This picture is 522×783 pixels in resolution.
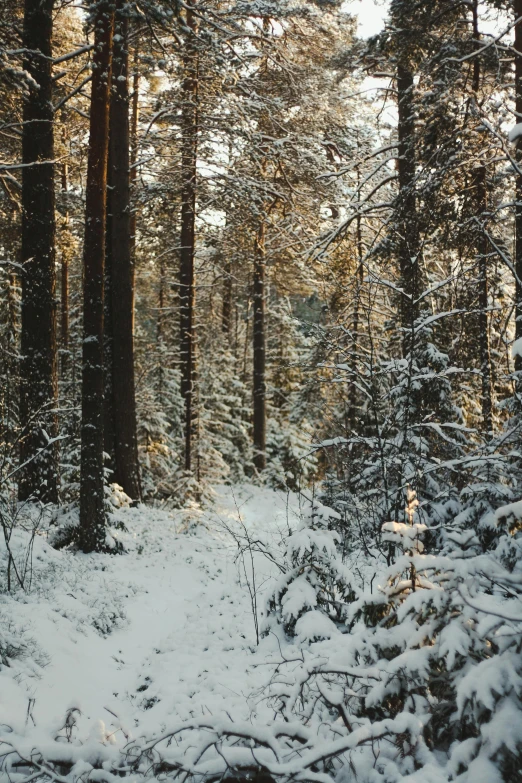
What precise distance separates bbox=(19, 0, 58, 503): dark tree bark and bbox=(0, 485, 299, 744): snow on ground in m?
1.75

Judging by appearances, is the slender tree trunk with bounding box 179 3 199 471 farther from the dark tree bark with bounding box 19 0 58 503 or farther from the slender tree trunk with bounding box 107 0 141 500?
the dark tree bark with bounding box 19 0 58 503

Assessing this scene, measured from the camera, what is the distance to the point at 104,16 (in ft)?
23.3

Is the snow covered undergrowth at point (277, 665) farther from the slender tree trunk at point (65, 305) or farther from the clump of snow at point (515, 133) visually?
the slender tree trunk at point (65, 305)

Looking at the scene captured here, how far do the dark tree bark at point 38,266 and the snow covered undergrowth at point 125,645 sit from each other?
1.60 meters

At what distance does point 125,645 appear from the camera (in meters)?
5.36

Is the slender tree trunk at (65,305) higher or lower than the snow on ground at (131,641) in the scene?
higher

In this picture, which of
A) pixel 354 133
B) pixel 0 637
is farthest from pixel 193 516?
pixel 354 133

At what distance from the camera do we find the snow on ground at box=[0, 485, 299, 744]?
383cm

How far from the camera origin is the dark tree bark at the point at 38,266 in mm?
8328

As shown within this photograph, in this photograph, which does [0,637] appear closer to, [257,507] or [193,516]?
[193,516]

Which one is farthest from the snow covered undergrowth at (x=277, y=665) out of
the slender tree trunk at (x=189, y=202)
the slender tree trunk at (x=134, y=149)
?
the slender tree trunk at (x=134, y=149)

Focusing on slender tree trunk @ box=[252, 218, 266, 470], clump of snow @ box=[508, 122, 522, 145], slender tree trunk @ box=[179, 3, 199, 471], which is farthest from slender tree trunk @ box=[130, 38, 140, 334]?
clump of snow @ box=[508, 122, 522, 145]

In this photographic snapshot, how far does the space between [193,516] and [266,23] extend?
40.1 ft

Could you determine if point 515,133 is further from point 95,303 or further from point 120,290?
point 120,290
